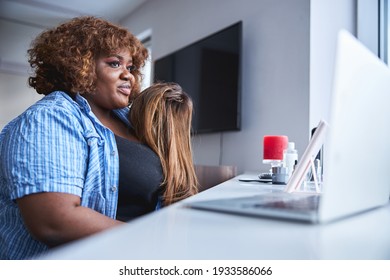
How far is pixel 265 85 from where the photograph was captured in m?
2.28

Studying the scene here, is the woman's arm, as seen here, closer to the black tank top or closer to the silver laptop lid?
the black tank top

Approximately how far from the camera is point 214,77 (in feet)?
8.57

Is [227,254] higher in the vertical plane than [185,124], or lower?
lower

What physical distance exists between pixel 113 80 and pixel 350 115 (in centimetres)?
89

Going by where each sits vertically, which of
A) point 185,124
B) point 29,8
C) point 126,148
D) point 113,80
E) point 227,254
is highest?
point 29,8

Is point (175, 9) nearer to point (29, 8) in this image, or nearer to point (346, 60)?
point (29, 8)

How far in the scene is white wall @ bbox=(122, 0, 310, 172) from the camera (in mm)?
2043

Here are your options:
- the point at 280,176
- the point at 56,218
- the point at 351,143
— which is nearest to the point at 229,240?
the point at 351,143

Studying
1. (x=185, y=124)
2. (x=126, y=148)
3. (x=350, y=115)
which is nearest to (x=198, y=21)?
(x=185, y=124)

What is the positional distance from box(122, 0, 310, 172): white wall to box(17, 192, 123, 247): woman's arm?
1528mm

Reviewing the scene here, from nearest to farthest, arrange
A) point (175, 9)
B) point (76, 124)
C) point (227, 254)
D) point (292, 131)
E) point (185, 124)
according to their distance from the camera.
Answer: point (227, 254) < point (76, 124) < point (185, 124) < point (292, 131) < point (175, 9)

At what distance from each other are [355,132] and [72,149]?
25.4 inches

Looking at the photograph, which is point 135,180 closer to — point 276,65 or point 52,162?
point 52,162

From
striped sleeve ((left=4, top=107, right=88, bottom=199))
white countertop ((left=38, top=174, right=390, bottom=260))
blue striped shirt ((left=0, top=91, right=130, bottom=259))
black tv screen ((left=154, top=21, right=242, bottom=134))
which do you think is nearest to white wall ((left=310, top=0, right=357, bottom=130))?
black tv screen ((left=154, top=21, right=242, bottom=134))
